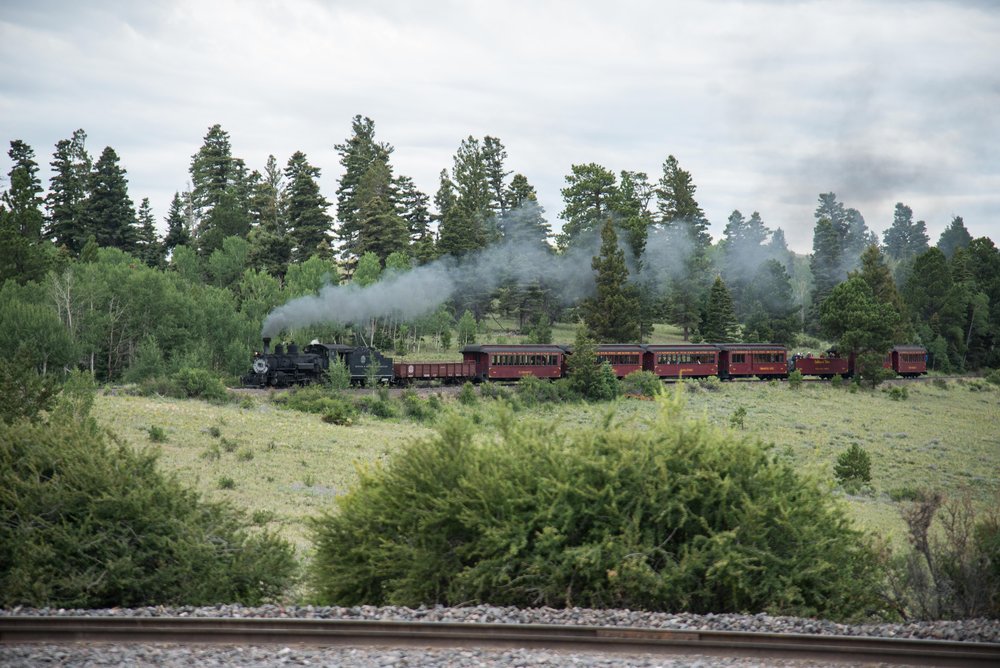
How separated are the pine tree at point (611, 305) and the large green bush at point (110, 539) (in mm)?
49539

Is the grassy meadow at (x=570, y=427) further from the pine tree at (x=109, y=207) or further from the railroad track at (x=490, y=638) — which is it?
the pine tree at (x=109, y=207)

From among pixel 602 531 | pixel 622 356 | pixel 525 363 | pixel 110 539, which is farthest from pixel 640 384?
pixel 110 539

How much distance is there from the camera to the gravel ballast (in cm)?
880

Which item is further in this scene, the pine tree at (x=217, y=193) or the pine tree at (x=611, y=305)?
the pine tree at (x=217, y=193)

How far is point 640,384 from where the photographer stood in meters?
49.0

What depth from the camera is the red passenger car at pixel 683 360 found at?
51.6 metres

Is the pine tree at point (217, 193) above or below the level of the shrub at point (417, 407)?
above

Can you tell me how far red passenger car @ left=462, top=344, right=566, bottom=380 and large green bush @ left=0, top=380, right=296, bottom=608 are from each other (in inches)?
1320

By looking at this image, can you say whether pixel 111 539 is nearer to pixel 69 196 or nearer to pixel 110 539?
pixel 110 539

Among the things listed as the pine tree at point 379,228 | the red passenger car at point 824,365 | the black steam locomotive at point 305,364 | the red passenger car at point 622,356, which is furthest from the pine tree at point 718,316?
the black steam locomotive at point 305,364

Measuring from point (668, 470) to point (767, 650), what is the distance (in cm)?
341

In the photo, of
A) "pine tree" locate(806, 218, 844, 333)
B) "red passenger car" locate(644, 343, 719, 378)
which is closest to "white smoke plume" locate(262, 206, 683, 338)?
"red passenger car" locate(644, 343, 719, 378)

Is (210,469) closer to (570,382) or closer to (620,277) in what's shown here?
(570,382)

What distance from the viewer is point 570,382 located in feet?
155
